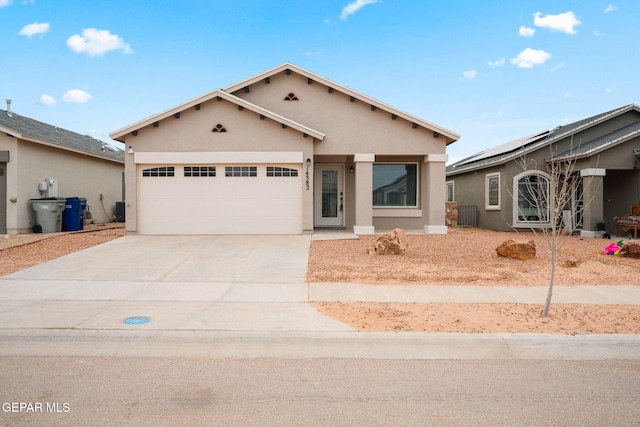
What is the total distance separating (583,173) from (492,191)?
13.1 ft

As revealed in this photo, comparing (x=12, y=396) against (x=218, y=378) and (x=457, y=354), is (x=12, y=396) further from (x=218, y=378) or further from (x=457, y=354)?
(x=457, y=354)

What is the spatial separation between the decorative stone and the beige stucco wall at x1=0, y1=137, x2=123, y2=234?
1864 cm

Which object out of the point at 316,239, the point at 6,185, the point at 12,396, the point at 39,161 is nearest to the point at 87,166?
the point at 39,161

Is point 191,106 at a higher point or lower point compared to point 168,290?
higher

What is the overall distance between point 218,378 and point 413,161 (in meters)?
14.6

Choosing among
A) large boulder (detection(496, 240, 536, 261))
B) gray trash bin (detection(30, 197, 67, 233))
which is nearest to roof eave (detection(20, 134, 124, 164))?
gray trash bin (detection(30, 197, 67, 233))

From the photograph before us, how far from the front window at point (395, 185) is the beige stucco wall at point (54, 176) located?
12.6 meters

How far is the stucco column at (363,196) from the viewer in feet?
51.9

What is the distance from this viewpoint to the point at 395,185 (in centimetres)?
1803

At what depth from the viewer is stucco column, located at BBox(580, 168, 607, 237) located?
16172 millimetres

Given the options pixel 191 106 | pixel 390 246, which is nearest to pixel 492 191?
A: pixel 390 246

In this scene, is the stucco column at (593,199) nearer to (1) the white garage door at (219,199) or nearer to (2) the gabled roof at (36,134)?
(1) the white garage door at (219,199)

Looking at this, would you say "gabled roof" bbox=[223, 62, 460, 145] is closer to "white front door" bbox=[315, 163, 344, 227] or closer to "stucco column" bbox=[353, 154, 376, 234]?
"stucco column" bbox=[353, 154, 376, 234]

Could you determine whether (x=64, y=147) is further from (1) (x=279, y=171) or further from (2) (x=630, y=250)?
(2) (x=630, y=250)
